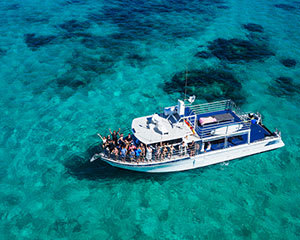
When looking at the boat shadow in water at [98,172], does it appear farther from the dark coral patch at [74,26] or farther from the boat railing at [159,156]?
the dark coral patch at [74,26]

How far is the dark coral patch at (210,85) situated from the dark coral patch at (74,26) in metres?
24.1

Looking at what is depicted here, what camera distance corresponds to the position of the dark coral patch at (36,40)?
153ft

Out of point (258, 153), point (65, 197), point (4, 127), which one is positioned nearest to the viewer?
point (65, 197)

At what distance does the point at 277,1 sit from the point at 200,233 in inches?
2519

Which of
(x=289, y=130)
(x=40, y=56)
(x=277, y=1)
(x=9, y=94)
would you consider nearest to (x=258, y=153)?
(x=289, y=130)

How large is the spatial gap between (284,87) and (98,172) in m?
29.6

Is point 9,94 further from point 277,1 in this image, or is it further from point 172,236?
point 277,1

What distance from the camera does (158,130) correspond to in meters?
25.1

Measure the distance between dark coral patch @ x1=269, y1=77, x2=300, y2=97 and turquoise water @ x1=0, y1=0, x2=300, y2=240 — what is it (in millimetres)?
237

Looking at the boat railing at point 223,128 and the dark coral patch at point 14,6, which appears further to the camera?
the dark coral patch at point 14,6

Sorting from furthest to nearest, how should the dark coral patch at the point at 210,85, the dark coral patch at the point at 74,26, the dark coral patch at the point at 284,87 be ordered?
1. the dark coral patch at the point at 74,26
2. the dark coral patch at the point at 284,87
3. the dark coral patch at the point at 210,85

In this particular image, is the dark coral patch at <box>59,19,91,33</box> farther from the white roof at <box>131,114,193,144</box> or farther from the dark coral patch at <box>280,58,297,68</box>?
the dark coral patch at <box>280,58,297,68</box>

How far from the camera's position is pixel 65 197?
24.2m

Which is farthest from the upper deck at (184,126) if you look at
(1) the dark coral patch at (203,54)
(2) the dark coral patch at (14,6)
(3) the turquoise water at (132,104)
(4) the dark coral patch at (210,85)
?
(2) the dark coral patch at (14,6)
